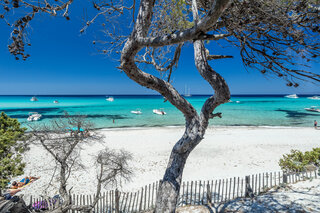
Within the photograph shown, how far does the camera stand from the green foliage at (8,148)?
6.17 m

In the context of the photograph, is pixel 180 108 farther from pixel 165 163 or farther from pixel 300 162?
pixel 165 163

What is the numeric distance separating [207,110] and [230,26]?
167 centimetres

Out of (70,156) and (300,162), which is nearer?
(70,156)

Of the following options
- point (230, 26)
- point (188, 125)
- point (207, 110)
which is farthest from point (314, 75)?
point (188, 125)

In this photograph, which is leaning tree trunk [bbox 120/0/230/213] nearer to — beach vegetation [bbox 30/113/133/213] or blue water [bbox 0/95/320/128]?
beach vegetation [bbox 30/113/133/213]

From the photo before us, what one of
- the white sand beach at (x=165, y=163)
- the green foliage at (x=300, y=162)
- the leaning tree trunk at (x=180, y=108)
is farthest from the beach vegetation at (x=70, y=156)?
the green foliage at (x=300, y=162)

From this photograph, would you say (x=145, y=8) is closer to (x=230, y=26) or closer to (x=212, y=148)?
(x=230, y=26)

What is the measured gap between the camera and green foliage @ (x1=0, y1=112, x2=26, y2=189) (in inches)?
243

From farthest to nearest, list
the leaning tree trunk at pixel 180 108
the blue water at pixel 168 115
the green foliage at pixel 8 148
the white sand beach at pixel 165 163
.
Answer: the blue water at pixel 168 115 → the white sand beach at pixel 165 163 → the green foliage at pixel 8 148 → the leaning tree trunk at pixel 180 108

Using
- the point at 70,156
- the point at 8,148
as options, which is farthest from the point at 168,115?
the point at 8,148

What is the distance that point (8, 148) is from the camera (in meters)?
6.56

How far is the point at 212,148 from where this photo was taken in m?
16.0

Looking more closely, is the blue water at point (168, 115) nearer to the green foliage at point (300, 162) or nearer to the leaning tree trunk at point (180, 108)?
the leaning tree trunk at point (180, 108)

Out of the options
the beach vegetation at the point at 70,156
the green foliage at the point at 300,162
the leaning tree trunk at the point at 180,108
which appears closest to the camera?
the leaning tree trunk at the point at 180,108
